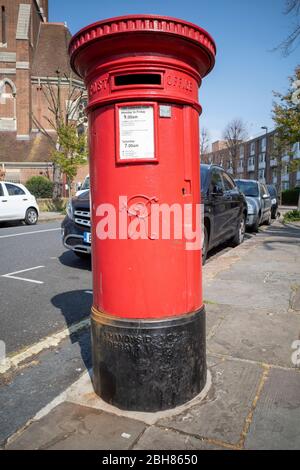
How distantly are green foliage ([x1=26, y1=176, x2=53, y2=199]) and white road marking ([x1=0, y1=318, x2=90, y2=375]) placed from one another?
26.7 meters

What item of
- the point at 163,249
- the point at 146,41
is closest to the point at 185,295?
the point at 163,249

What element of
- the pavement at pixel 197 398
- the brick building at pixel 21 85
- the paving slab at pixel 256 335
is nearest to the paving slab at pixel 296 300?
the pavement at pixel 197 398

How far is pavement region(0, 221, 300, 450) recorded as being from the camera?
2.12 m

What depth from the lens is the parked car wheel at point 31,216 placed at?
15.3 meters

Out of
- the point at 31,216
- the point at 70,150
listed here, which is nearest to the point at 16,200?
the point at 31,216

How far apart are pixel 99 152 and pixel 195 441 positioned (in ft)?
5.77

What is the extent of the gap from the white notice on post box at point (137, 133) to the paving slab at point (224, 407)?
158cm

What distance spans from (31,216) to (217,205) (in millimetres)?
10311

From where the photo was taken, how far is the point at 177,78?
2.32 metres

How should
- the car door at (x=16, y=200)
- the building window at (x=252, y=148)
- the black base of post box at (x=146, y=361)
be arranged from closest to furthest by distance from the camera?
the black base of post box at (x=146, y=361)
the car door at (x=16, y=200)
the building window at (x=252, y=148)

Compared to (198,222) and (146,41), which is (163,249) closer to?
(198,222)

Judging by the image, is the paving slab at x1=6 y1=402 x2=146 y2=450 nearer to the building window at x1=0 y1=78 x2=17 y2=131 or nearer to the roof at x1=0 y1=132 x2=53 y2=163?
the roof at x1=0 y1=132 x2=53 y2=163

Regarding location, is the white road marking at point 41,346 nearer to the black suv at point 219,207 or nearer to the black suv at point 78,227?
the black suv at point 78,227

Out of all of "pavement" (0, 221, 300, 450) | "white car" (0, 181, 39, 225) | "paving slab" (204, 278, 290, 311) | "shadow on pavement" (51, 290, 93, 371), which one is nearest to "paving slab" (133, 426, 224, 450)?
"pavement" (0, 221, 300, 450)
